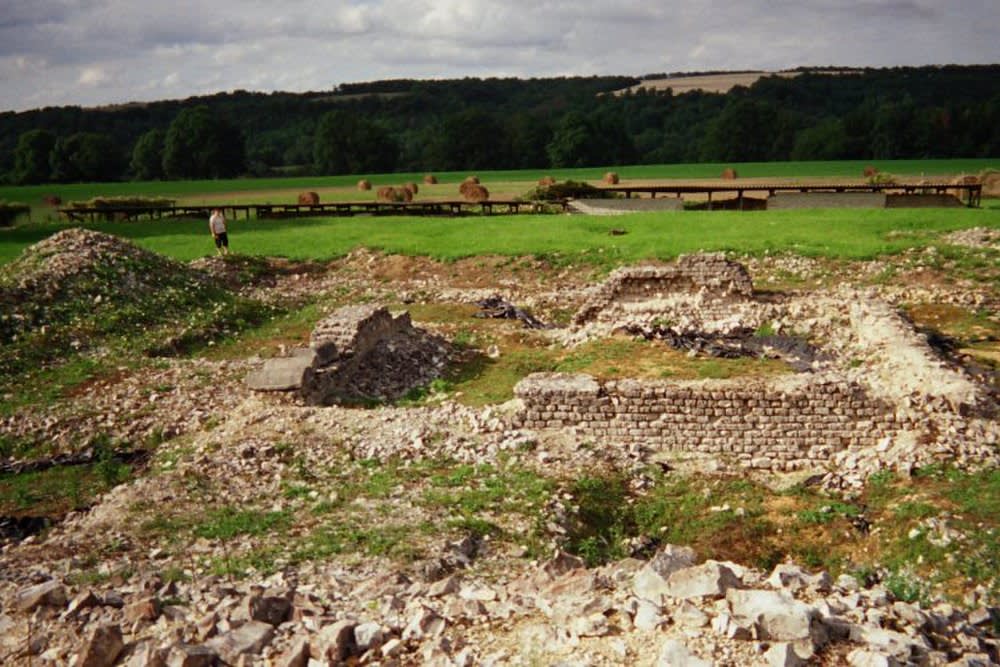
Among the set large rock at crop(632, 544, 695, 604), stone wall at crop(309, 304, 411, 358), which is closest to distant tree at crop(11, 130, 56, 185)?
stone wall at crop(309, 304, 411, 358)

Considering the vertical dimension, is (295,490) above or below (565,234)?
below

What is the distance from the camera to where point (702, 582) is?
236 inches

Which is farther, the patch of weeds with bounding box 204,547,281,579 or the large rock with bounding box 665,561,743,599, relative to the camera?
the patch of weeds with bounding box 204,547,281,579

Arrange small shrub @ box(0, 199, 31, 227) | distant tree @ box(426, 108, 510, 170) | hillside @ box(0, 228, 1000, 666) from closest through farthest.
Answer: hillside @ box(0, 228, 1000, 666), small shrub @ box(0, 199, 31, 227), distant tree @ box(426, 108, 510, 170)

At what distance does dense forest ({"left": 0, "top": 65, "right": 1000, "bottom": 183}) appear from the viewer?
67.0 metres

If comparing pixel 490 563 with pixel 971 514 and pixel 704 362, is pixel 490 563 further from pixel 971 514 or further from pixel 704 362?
pixel 704 362

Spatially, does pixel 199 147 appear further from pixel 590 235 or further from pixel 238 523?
pixel 238 523

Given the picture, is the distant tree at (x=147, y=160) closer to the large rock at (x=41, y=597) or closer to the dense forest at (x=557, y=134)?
the dense forest at (x=557, y=134)

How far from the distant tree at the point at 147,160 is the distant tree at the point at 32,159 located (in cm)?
669

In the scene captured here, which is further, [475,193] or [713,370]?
[475,193]

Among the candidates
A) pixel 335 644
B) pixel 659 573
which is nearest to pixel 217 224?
pixel 335 644

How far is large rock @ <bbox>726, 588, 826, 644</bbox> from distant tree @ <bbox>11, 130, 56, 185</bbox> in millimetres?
75477

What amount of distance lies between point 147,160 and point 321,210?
123 feet

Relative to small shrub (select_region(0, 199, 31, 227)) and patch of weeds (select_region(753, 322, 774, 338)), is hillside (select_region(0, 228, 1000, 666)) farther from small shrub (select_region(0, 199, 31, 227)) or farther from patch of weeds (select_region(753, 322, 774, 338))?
small shrub (select_region(0, 199, 31, 227))
